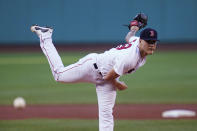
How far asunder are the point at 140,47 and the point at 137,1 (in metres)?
18.1

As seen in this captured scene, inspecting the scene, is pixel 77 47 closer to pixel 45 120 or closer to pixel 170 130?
pixel 45 120

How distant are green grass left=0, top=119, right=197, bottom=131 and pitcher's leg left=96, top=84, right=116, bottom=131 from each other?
1683 mm

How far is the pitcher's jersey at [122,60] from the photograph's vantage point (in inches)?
223

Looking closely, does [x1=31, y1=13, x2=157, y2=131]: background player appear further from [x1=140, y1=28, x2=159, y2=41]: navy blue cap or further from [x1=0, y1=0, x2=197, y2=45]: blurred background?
[x1=0, y1=0, x2=197, y2=45]: blurred background

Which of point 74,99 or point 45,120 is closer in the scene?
point 45,120

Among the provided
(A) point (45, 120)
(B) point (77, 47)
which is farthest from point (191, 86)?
(B) point (77, 47)

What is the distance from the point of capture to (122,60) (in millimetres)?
5645

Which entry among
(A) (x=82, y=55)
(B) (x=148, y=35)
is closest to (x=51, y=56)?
(B) (x=148, y=35)

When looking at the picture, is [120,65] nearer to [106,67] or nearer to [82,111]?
[106,67]

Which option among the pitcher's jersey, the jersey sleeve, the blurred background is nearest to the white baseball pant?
the pitcher's jersey

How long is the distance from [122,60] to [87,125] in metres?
2.82

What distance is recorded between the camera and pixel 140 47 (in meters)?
5.73

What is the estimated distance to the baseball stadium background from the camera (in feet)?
29.1

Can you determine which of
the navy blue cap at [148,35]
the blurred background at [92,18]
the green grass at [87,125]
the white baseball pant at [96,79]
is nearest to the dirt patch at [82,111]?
the green grass at [87,125]
